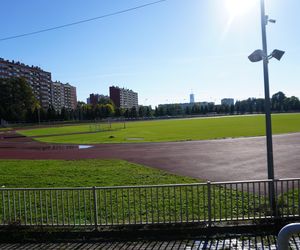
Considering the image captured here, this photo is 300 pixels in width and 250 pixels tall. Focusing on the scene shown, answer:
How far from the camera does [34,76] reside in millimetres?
157375

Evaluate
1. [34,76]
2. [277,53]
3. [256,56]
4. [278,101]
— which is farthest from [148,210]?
[278,101]

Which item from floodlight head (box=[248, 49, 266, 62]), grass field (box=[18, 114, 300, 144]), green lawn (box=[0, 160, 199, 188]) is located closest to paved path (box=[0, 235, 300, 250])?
floodlight head (box=[248, 49, 266, 62])

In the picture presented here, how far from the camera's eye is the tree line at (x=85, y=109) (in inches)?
4182

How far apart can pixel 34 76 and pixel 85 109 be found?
35.7m

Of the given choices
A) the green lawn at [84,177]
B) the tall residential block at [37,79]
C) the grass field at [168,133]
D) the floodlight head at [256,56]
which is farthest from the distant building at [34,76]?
the floodlight head at [256,56]

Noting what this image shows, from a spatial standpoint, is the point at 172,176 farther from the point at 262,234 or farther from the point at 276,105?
the point at 276,105

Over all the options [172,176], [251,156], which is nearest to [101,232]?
[172,176]

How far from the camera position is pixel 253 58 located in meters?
7.63

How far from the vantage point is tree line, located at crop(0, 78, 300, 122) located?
4182 inches

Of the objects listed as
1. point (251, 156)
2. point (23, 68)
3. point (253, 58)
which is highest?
point (23, 68)

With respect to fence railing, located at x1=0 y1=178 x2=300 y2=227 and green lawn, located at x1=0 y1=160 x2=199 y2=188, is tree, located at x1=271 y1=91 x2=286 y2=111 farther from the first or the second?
fence railing, located at x1=0 y1=178 x2=300 y2=227

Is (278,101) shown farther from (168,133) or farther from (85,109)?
(168,133)

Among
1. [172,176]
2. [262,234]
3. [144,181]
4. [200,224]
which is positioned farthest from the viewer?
[172,176]

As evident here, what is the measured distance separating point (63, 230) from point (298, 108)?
17772 cm
